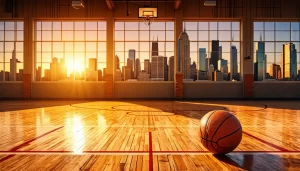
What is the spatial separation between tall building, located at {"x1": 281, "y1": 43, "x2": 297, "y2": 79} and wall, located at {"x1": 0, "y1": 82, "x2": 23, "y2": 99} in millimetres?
17089

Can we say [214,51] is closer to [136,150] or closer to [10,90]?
[10,90]

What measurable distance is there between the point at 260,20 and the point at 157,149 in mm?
16717

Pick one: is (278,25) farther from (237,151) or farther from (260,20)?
(237,151)

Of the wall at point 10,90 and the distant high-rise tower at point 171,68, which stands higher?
the distant high-rise tower at point 171,68

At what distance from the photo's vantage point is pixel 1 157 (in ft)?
12.0

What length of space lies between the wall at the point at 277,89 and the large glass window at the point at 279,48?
0.51 m

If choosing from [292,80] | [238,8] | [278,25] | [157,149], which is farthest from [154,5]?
[157,149]

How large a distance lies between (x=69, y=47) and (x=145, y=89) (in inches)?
228

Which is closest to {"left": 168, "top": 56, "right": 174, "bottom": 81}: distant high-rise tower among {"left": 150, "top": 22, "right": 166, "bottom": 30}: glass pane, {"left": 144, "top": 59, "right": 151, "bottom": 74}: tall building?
{"left": 144, "top": 59, "right": 151, "bottom": 74}: tall building

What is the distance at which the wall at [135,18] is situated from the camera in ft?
58.4

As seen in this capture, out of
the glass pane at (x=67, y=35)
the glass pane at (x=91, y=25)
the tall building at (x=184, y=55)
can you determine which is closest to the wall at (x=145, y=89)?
the tall building at (x=184, y=55)

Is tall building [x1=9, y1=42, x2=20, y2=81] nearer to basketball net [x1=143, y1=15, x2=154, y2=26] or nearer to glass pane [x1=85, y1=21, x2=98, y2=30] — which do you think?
glass pane [x1=85, y1=21, x2=98, y2=30]

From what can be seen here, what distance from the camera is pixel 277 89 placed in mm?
18094

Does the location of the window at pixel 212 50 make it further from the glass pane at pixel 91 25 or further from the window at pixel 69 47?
the glass pane at pixel 91 25
